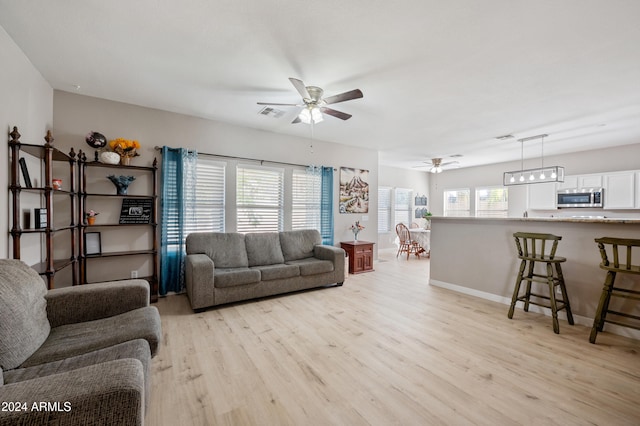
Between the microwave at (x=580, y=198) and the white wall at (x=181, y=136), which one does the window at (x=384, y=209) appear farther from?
the microwave at (x=580, y=198)

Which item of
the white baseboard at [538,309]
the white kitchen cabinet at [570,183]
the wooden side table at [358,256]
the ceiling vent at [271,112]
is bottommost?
the white baseboard at [538,309]

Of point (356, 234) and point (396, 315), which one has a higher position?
point (356, 234)

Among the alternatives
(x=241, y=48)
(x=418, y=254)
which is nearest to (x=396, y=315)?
(x=241, y=48)

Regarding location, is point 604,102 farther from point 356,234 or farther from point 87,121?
point 87,121

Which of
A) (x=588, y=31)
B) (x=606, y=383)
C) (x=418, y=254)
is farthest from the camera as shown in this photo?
(x=418, y=254)

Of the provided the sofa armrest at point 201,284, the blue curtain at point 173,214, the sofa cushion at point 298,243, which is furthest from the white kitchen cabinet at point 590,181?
the blue curtain at point 173,214

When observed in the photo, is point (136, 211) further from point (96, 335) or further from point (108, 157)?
point (96, 335)

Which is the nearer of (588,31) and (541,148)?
(588,31)

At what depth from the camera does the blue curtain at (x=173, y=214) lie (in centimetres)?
395

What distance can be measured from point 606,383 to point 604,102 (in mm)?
3456

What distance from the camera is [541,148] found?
19.6ft

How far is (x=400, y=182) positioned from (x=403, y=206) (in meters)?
0.80

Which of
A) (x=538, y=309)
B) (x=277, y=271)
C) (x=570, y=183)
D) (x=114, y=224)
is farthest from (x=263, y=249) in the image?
(x=570, y=183)

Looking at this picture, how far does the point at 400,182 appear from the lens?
8883 mm
